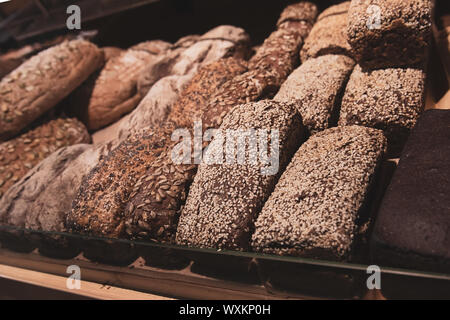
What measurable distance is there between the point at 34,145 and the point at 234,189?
1896 millimetres

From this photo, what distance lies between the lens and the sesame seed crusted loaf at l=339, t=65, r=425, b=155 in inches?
56.2

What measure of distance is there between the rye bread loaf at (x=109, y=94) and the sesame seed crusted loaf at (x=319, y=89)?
4.67 feet

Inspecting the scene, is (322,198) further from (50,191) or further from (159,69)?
(159,69)

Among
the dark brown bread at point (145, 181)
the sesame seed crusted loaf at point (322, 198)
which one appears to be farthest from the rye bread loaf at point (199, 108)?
the sesame seed crusted loaf at point (322, 198)

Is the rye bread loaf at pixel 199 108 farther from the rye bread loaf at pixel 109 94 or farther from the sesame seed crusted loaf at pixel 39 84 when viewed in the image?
the sesame seed crusted loaf at pixel 39 84

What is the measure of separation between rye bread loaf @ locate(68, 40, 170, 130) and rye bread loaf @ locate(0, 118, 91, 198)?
0.13m

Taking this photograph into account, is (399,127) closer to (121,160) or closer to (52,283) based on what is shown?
(121,160)

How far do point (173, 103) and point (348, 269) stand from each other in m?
1.50

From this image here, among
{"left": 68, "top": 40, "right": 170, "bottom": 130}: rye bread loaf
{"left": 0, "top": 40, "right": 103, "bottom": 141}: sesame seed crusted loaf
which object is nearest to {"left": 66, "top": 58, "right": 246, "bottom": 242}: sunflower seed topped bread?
{"left": 68, "top": 40, "right": 170, "bottom": 130}: rye bread loaf

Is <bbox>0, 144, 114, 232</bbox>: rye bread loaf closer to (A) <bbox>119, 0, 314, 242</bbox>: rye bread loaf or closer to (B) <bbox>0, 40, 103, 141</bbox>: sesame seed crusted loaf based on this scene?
(A) <bbox>119, 0, 314, 242</bbox>: rye bread loaf

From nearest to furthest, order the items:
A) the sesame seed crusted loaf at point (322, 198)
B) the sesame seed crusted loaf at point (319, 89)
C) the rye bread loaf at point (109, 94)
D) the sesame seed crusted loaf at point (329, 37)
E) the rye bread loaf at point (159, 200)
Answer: the sesame seed crusted loaf at point (322, 198), the rye bread loaf at point (159, 200), the sesame seed crusted loaf at point (319, 89), the sesame seed crusted loaf at point (329, 37), the rye bread loaf at point (109, 94)

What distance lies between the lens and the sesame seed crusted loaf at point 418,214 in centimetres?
92

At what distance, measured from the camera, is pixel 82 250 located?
4.37 feet
